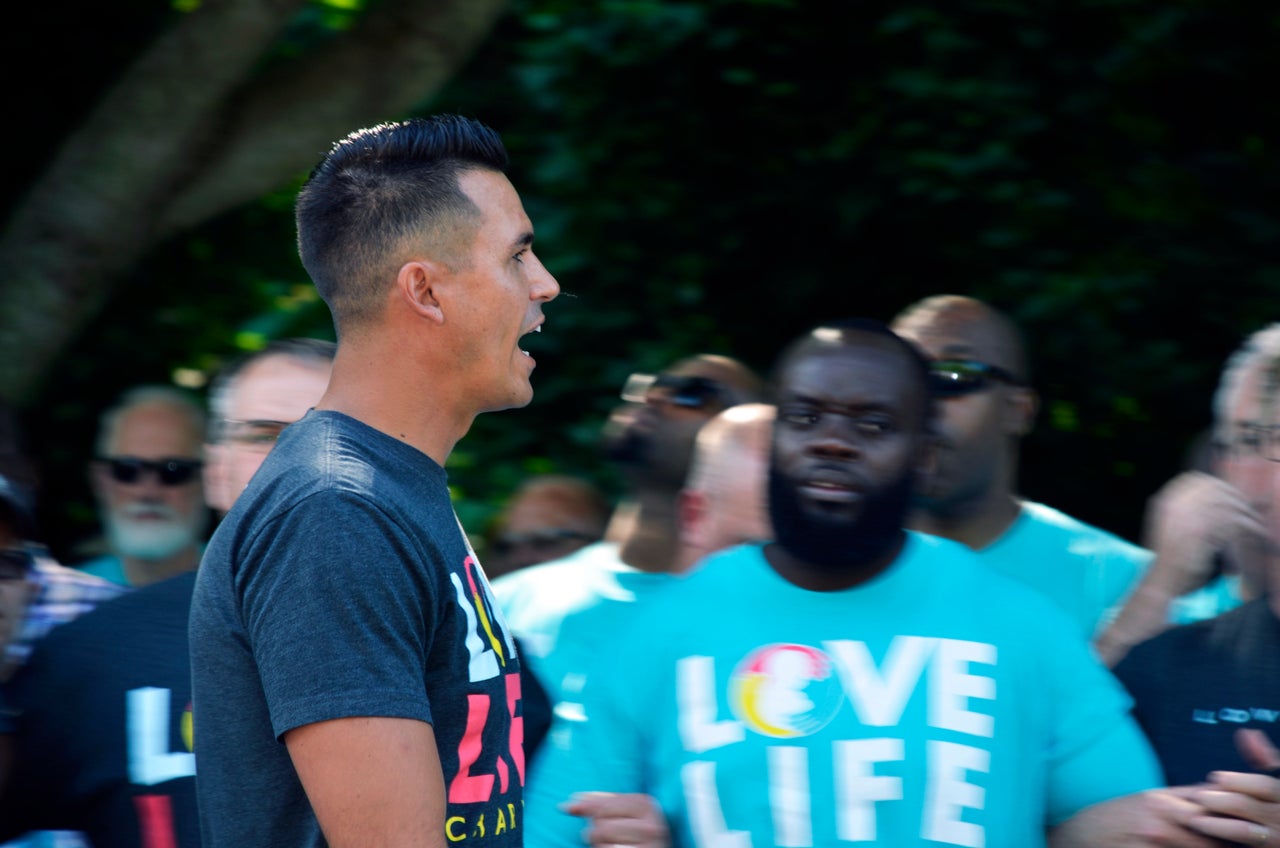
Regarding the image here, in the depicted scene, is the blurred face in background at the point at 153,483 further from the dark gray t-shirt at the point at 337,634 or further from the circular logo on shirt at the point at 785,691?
the dark gray t-shirt at the point at 337,634

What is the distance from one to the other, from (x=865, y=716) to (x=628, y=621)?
1.31 m

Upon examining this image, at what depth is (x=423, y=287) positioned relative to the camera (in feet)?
5.88

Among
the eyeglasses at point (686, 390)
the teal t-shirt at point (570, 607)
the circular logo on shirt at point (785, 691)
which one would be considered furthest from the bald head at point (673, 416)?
the circular logo on shirt at point (785, 691)

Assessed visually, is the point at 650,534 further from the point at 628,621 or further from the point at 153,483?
the point at 153,483

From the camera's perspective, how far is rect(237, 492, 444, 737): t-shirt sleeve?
1.54m

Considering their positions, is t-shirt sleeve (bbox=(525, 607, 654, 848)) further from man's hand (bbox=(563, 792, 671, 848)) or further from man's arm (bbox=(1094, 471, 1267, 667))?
man's arm (bbox=(1094, 471, 1267, 667))

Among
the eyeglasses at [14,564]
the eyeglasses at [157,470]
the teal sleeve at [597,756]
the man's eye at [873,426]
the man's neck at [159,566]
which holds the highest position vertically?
the eyeglasses at [157,470]

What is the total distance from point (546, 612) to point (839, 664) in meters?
1.36

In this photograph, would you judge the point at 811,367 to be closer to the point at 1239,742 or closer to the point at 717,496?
the point at 717,496

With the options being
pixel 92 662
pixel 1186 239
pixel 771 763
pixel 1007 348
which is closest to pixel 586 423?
pixel 1007 348

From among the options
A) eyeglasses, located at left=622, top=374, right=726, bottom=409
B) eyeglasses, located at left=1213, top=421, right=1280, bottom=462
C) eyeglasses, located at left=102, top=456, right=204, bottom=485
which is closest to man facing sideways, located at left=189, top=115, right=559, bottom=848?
eyeglasses, located at left=1213, top=421, right=1280, bottom=462

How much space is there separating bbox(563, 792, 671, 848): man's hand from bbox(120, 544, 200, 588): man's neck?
1854 millimetres

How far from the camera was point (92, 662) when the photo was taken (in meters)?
2.72

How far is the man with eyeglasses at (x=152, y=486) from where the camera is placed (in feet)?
12.9
